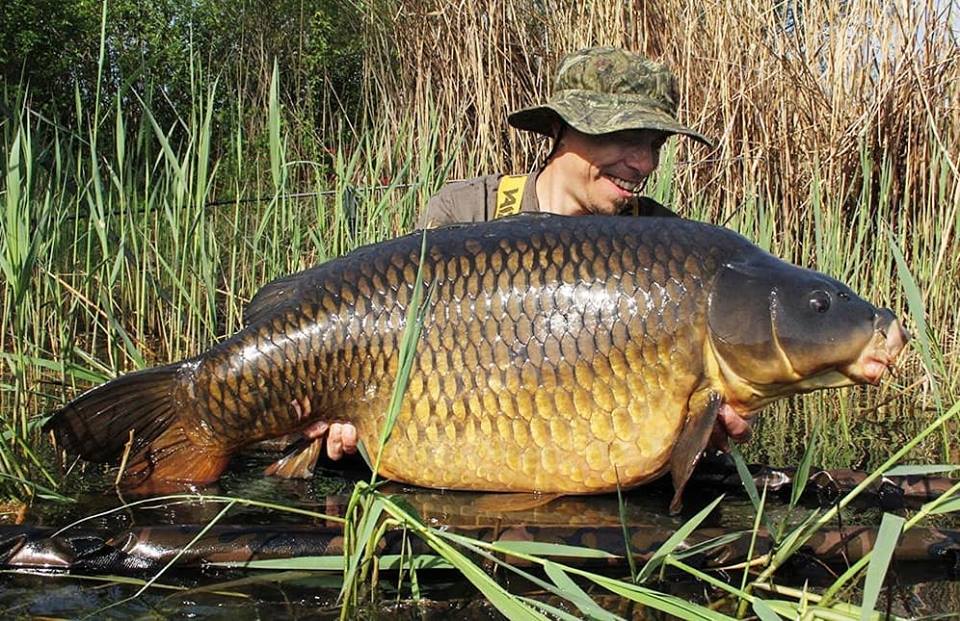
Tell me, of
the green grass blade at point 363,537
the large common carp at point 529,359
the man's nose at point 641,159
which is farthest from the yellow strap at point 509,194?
the green grass blade at point 363,537

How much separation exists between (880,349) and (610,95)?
120 centimetres

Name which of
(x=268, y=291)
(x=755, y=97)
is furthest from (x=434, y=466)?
(x=755, y=97)

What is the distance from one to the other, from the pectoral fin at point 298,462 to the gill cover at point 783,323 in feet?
3.16

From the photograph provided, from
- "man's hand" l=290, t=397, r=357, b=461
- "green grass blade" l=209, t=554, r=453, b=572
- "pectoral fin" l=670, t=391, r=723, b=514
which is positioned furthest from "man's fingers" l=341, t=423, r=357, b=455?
"pectoral fin" l=670, t=391, r=723, b=514

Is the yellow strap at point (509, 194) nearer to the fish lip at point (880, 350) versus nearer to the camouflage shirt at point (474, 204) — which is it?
the camouflage shirt at point (474, 204)

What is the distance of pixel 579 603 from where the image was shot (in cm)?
133

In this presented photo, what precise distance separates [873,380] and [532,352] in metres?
0.68

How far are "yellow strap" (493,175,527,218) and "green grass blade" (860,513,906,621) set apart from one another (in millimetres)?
1917

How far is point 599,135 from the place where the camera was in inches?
112

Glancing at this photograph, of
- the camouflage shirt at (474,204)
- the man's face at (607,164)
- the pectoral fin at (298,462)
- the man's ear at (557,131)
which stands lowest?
the pectoral fin at (298,462)

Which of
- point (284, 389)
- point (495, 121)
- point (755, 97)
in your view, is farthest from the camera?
point (495, 121)

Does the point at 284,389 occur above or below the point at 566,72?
below

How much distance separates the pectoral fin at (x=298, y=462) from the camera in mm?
2391

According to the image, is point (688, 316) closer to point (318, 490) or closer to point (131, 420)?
point (318, 490)
